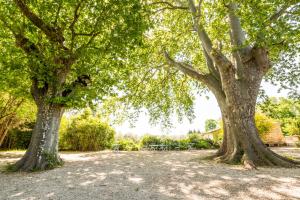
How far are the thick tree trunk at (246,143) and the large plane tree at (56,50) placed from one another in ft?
16.9

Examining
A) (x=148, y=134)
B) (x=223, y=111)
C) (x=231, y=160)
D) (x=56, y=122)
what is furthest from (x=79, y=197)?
(x=148, y=134)

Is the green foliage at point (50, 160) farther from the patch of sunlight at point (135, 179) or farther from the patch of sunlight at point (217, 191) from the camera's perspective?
the patch of sunlight at point (217, 191)

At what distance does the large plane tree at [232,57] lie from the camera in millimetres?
5969

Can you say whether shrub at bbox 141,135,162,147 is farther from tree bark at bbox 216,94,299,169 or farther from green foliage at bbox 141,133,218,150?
tree bark at bbox 216,94,299,169

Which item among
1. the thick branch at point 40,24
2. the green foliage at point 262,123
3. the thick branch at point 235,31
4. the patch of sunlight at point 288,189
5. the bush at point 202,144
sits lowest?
the patch of sunlight at point 288,189

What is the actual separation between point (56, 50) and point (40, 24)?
107 cm

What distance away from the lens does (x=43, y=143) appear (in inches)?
284

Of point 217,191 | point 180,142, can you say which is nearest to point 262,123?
point 180,142

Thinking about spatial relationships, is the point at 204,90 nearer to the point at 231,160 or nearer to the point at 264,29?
the point at 231,160

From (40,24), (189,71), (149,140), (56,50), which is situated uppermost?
(40,24)

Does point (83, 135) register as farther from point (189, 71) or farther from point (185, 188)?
point (185, 188)

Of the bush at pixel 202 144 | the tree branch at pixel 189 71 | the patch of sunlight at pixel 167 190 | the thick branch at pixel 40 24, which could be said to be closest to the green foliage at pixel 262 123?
the bush at pixel 202 144

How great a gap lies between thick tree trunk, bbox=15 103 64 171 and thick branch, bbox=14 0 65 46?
2.64m

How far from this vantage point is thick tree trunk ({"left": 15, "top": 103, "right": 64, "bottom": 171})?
6.95 metres
